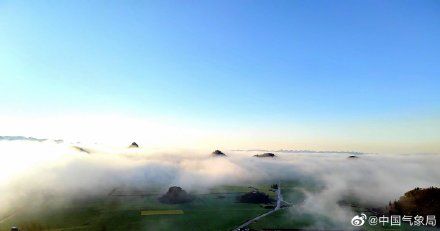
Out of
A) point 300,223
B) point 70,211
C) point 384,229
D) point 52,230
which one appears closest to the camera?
point 52,230

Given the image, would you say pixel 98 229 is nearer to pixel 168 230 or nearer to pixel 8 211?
pixel 168 230

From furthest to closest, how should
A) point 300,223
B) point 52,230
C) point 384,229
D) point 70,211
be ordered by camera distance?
point 70,211 → point 300,223 → point 384,229 → point 52,230

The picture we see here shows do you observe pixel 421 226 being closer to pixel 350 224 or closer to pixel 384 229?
pixel 384 229

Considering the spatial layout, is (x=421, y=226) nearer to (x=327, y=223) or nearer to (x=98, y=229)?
(x=327, y=223)

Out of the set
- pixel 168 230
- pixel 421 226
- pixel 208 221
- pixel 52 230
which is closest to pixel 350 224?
pixel 421 226

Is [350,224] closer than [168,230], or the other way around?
[168,230]

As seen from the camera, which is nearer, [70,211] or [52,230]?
[52,230]

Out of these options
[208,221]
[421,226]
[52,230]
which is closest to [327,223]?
[421,226]

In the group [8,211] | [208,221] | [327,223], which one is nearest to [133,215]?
[208,221]
